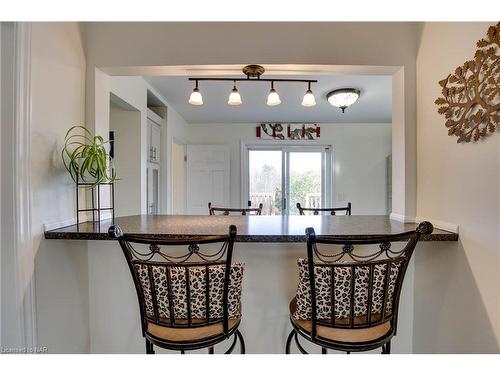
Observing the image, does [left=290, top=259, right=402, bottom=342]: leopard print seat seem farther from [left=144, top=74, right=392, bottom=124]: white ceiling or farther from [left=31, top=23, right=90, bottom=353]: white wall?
[left=144, top=74, right=392, bottom=124]: white ceiling

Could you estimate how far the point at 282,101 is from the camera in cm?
339

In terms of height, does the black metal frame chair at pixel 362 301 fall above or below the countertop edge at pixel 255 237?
below

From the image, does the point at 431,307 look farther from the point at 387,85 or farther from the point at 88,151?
the point at 387,85

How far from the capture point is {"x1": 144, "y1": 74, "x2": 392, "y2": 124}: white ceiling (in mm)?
2816

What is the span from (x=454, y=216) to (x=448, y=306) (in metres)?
0.47

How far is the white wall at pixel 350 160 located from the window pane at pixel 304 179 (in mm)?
274

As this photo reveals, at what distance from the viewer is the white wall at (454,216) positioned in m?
1.08

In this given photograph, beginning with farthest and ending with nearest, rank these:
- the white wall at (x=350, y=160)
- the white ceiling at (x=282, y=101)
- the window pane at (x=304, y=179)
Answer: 1. the window pane at (x=304, y=179)
2. the white wall at (x=350, y=160)
3. the white ceiling at (x=282, y=101)

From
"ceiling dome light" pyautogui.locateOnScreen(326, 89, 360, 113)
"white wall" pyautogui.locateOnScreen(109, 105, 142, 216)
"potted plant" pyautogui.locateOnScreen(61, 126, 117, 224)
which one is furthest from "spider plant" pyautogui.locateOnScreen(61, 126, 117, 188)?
"ceiling dome light" pyautogui.locateOnScreen(326, 89, 360, 113)

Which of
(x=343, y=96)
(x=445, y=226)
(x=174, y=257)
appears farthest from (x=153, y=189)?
(x=445, y=226)

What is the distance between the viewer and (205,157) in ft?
14.4

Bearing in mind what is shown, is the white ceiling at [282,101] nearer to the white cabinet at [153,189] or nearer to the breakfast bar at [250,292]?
the white cabinet at [153,189]

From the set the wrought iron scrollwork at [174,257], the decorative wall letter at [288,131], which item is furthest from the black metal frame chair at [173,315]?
the decorative wall letter at [288,131]

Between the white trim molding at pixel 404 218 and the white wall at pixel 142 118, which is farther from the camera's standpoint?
the white wall at pixel 142 118
